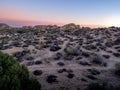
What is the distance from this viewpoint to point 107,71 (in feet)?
53.3

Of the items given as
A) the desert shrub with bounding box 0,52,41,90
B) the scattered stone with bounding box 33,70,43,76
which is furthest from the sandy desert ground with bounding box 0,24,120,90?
the desert shrub with bounding box 0,52,41,90

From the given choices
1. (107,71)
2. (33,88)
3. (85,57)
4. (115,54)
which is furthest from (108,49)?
(33,88)

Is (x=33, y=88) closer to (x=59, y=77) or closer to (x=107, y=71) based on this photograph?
(x=59, y=77)

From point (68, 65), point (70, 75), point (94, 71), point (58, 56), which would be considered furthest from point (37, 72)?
point (58, 56)

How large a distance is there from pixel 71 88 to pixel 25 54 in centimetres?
887

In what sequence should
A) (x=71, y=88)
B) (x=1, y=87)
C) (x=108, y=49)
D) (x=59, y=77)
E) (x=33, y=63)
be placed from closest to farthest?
(x=1, y=87) → (x=71, y=88) → (x=59, y=77) → (x=33, y=63) → (x=108, y=49)

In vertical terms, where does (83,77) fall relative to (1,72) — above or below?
below

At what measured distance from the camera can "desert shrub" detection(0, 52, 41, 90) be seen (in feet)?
29.3

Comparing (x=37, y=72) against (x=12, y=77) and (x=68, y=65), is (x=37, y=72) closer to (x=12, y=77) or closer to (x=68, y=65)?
(x=68, y=65)

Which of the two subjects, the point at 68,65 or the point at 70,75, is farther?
the point at 68,65

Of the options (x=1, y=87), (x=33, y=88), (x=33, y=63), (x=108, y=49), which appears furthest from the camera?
(x=108, y=49)

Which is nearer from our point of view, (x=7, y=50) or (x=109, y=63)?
(x=109, y=63)

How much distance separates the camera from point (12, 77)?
916 centimetres

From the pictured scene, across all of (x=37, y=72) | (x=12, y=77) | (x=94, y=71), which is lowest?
(x=94, y=71)
